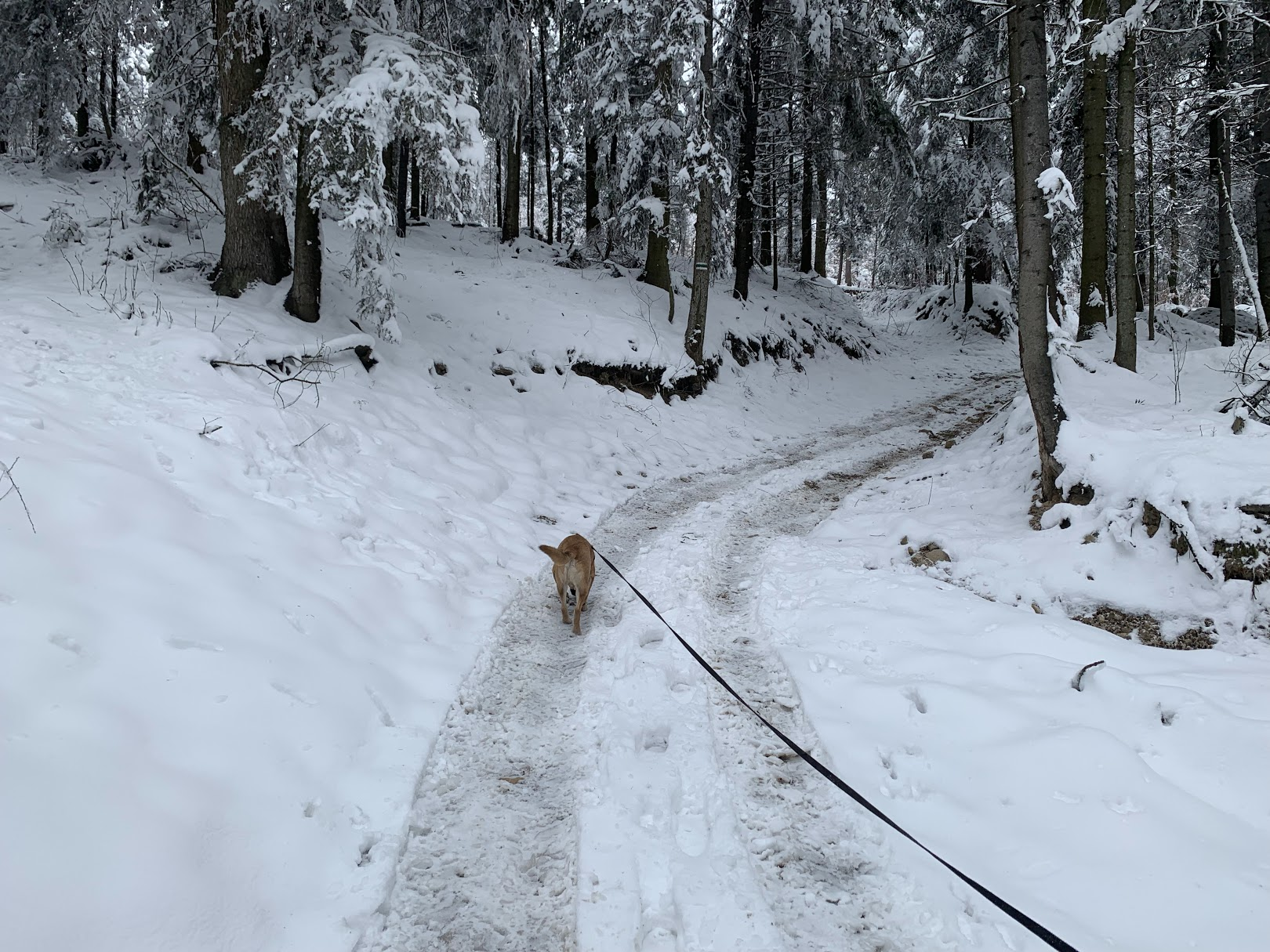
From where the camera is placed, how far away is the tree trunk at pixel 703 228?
11.8 m

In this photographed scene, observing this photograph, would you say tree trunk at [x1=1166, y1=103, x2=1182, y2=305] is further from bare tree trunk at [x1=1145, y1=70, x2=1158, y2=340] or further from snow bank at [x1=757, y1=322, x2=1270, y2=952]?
snow bank at [x1=757, y1=322, x2=1270, y2=952]

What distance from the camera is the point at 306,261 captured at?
8016 millimetres

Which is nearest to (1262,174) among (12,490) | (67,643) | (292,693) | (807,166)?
(807,166)

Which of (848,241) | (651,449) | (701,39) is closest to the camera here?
(651,449)

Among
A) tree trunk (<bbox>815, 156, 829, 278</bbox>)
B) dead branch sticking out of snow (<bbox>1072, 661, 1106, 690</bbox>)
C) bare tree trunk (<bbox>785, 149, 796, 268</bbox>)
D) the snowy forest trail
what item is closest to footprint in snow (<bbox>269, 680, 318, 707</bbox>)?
the snowy forest trail

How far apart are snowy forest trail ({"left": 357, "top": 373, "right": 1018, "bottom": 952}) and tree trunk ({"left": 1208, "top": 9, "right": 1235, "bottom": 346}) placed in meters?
11.7

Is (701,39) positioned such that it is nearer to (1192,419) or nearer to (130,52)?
(1192,419)

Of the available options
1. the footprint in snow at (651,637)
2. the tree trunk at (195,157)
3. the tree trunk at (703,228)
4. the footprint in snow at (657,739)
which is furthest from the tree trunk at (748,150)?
the footprint in snow at (657,739)

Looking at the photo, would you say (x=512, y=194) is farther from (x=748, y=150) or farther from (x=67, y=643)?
(x=67, y=643)

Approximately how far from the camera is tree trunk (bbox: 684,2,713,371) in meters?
11.8

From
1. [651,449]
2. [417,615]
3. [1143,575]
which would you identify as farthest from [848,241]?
[417,615]

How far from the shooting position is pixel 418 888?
2500mm

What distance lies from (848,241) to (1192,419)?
23.4 metres

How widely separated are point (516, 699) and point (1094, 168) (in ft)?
31.7
